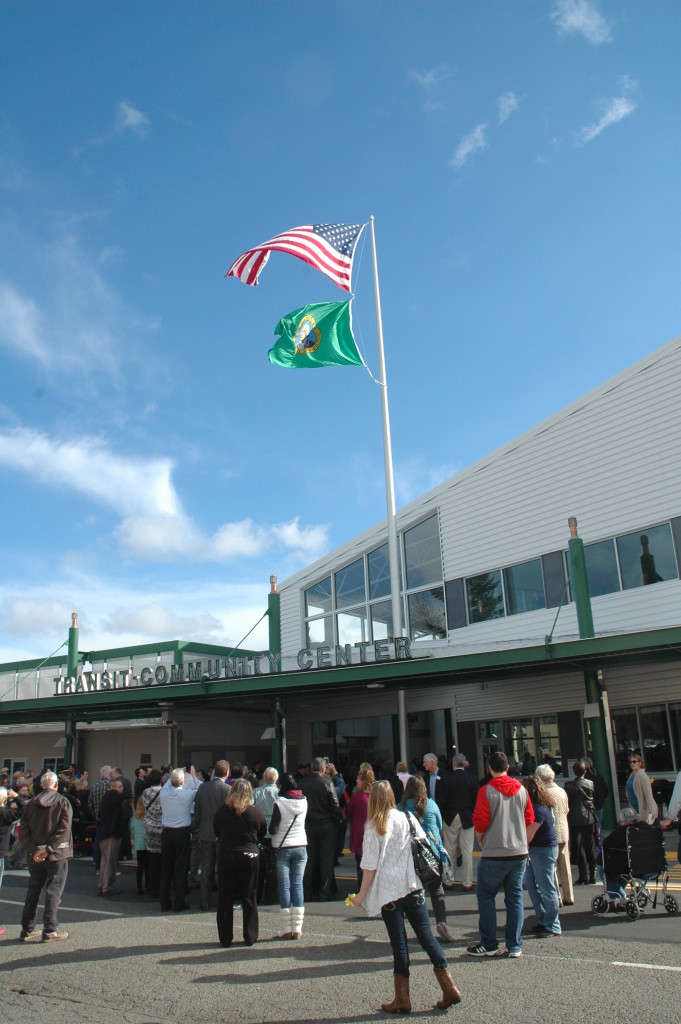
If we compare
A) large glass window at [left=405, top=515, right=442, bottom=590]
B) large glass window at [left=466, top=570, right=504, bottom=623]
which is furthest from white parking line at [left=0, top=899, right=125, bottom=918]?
large glass window at [left=405, top=515, right=442, bottom=590]

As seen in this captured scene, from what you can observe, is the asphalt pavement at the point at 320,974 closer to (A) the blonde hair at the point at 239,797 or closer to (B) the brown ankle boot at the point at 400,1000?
(B) the brown ankle boot at the point at 400,1000

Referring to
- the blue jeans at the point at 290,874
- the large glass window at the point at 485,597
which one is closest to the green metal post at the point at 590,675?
the large glass window at the point at 485,597

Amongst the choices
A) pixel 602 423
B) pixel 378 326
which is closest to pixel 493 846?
pixel 602 423

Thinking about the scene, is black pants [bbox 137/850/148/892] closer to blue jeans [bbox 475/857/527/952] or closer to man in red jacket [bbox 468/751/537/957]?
man in red jacket [bbox 468/751/537/957]

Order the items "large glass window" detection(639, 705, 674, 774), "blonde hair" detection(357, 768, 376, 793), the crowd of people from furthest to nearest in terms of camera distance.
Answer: "large glass window" detection(639, 705, 674, 774)
"blonde hair" detection(357, 768, 376, 793)
the crowd of people

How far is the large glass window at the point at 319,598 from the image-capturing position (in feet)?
86.3

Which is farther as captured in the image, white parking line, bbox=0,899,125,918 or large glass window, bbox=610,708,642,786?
large glass window, bbox=610,708,642,786

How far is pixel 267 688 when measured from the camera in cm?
2027

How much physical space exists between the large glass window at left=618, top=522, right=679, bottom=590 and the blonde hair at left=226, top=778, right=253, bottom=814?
1295 cm

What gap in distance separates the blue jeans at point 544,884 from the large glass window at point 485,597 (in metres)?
13.9

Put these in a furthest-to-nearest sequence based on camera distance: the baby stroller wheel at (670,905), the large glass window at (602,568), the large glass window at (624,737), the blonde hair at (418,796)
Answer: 1. the large glass window at (602,568)
2. the large glass window at (624,737)
3. the baby stroller wheel at (670,905)
4. the blonde hair at (418,796)

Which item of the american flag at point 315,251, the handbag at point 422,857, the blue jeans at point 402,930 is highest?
the american flag at point 315,251

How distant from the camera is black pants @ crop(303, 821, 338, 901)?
35.3 ft

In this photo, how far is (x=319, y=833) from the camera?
10.8 meters
